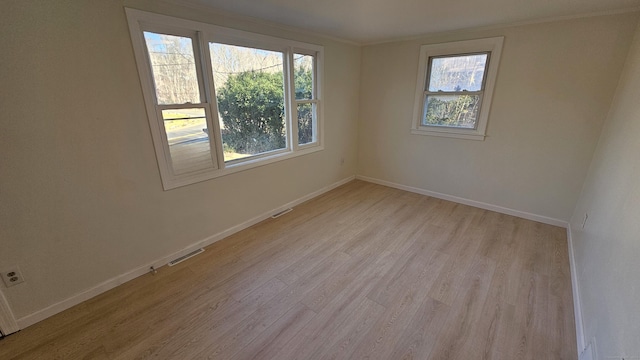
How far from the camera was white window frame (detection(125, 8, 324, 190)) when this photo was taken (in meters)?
1.92

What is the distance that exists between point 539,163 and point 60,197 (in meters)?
4.42

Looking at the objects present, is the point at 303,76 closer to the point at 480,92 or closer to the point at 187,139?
the point at 187,139

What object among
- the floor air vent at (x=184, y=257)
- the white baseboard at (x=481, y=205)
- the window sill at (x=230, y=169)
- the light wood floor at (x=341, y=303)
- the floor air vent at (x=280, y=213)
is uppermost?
the window sill at (x=230, y=169)

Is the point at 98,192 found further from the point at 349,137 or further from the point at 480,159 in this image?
the point at 480,159

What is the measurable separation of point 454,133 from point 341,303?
2.71 meters

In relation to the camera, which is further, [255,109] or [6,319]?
[255,109]

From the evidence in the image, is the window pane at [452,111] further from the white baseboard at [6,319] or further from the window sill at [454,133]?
the white baseboard at [6,319]

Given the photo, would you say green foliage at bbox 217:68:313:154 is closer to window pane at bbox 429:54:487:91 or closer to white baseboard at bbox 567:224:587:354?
window pane at bbox 429:54:487:91

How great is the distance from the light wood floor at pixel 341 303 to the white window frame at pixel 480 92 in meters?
1.28

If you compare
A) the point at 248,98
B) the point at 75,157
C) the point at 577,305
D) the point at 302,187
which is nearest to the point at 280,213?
the point at 302,187

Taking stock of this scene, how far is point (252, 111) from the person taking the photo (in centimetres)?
283

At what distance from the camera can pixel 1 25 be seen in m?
1.39

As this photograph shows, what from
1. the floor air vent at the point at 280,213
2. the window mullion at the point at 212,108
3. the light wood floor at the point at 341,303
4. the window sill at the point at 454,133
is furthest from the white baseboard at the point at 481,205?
the window mullion at the point at 212,108

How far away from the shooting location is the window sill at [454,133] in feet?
10.7
